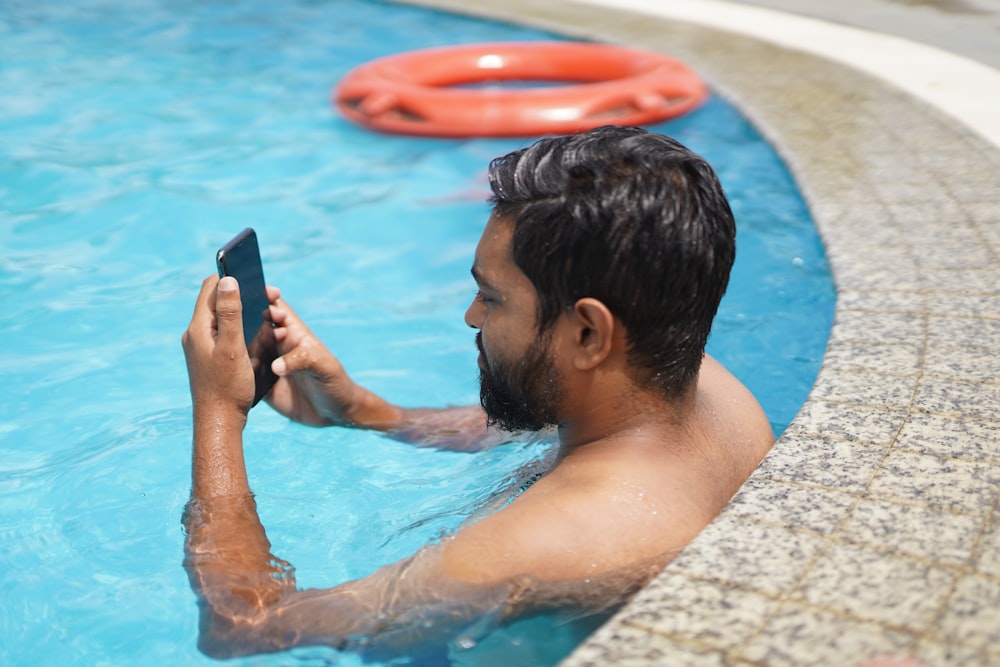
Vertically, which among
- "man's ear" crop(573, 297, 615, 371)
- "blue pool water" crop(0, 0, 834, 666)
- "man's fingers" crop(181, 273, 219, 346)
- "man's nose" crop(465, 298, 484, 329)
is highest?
"man's ear" crop(573, 297, 615, 371)

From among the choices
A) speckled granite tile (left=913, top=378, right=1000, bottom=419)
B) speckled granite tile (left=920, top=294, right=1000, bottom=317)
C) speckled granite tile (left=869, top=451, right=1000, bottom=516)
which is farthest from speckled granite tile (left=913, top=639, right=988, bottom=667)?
speckled granite tile (left=920, top=294, right=1000, bottom=317)

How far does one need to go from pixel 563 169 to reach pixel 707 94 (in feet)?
18.9

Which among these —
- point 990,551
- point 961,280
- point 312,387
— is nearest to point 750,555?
point 990,551

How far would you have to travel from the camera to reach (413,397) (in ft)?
15.5

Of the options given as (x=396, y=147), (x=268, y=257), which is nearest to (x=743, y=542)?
(x=268, y=257)

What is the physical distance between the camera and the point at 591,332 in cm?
215

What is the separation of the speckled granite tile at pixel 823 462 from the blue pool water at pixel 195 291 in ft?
2.02

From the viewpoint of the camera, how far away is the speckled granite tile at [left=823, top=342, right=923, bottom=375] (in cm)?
302

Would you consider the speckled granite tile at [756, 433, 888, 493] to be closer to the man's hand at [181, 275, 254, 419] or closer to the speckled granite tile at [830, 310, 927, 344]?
the speckled granite tile at [830, 310, 927, 344]

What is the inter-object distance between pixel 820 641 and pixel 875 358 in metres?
1.49

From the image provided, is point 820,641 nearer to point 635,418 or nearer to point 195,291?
point 635,418

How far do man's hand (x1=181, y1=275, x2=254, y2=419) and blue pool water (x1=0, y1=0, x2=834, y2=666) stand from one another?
603mm

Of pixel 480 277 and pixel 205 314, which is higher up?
pixel 480 277

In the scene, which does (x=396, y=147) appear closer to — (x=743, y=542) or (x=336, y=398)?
(x=336, y=398)
